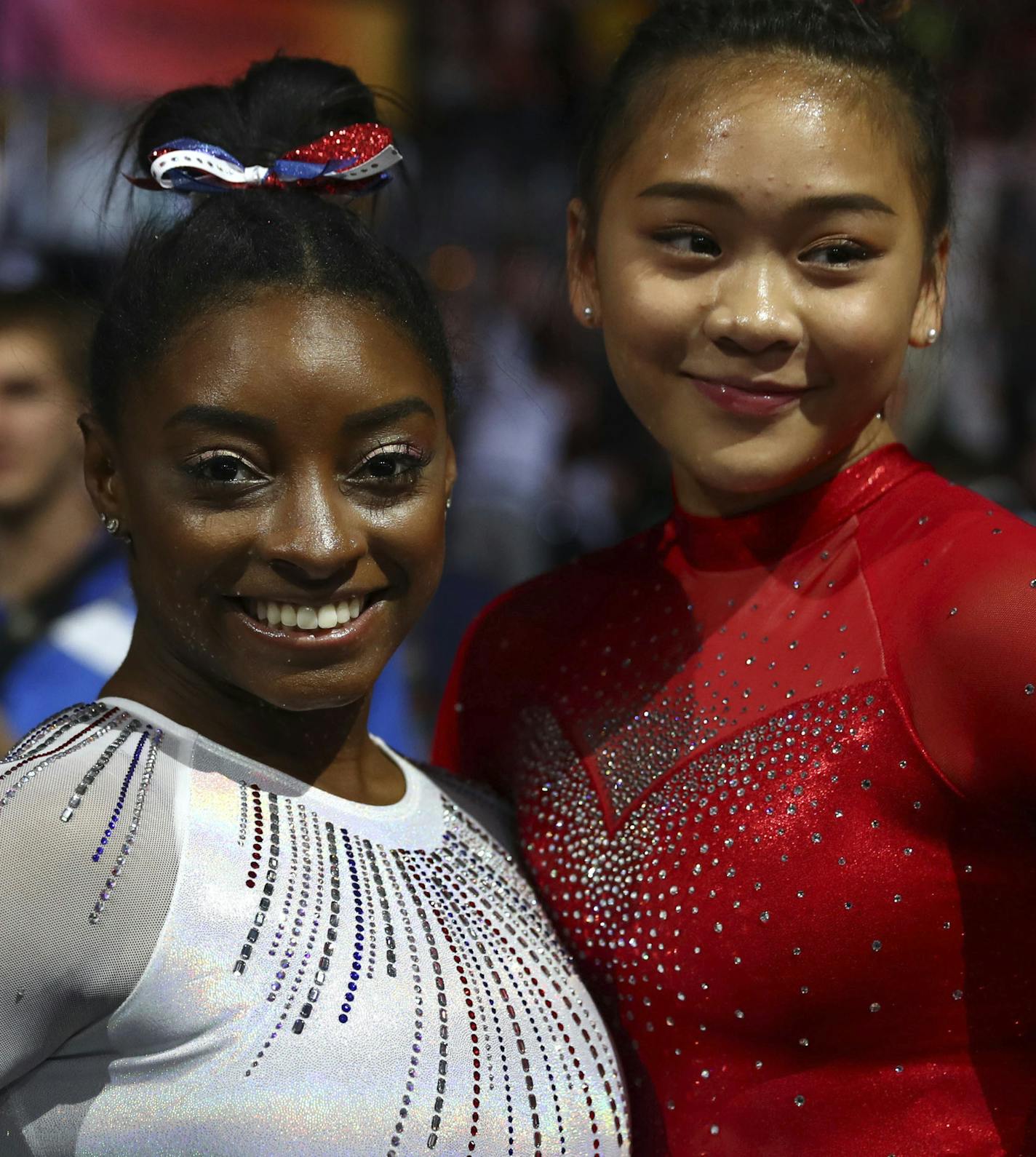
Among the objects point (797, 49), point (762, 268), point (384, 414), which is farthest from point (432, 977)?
point (797, 49)

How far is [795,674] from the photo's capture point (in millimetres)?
1595

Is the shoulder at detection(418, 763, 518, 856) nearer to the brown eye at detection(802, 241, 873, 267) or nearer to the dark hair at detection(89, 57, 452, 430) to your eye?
the dark hair at detection(89, 57, 452, 430)

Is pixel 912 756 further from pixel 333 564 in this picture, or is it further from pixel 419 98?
pixel 419 98

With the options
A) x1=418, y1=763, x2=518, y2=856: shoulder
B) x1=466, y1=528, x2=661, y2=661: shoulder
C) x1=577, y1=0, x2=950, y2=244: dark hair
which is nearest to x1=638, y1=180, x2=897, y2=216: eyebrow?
x1=577, y1=0, x2=950, y2=244: dark hair

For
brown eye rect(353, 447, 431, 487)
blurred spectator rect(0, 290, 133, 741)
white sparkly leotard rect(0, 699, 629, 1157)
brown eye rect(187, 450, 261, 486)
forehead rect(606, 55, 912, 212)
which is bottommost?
blurred spectator rect(0, 290, 133, 741)

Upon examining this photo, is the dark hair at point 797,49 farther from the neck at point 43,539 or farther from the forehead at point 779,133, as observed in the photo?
the neck at point 43,539

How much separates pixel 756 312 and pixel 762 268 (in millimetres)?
52

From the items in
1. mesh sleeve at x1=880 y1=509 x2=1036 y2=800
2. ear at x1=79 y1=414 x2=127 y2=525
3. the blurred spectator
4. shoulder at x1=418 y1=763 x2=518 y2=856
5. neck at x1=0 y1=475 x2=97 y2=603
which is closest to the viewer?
mesh sleeve at x1=880 y1=509 x2=1036 y2=800

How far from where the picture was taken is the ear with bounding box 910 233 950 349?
1691mm

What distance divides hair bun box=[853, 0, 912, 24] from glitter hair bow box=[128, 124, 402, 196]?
569 mm

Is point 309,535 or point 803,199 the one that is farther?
point 803,199

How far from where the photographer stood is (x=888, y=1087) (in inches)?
58.9

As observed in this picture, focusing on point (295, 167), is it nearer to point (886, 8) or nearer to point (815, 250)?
point (815, 250)

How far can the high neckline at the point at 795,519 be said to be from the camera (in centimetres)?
168
